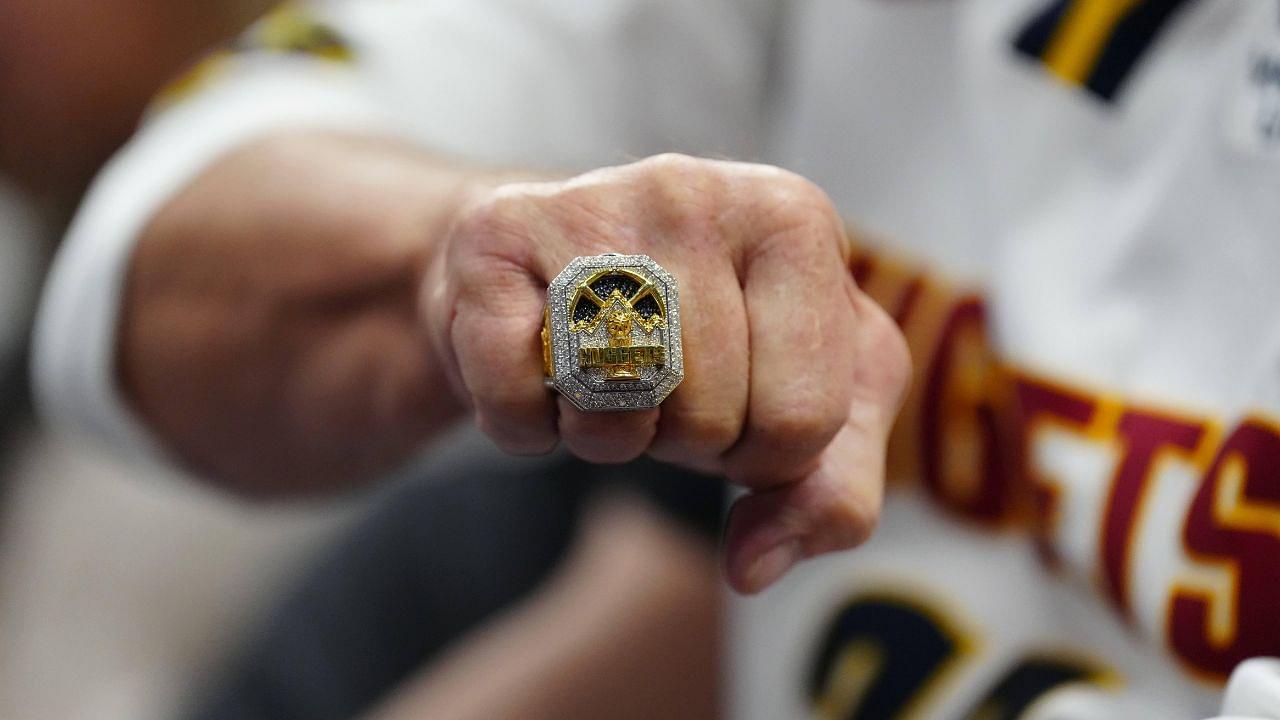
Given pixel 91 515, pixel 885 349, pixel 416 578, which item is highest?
pixel 885 349

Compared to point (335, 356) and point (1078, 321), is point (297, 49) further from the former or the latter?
point (1078, 321)

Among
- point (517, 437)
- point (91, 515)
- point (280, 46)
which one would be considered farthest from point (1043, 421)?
point (91, 515)

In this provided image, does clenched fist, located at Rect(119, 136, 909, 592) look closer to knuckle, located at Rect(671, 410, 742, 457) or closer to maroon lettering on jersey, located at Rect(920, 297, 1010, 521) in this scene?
knuckle, located at Rect(671, 410, 742, 457)

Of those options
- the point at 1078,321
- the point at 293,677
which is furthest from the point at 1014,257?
the point at 293,677

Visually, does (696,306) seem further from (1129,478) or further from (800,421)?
(1129,478)

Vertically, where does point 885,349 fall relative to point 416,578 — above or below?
above

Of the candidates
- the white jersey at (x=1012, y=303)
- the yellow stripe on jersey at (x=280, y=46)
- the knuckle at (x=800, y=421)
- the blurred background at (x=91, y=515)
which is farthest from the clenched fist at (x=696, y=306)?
the blurred background at (x=91, y=515)
